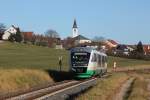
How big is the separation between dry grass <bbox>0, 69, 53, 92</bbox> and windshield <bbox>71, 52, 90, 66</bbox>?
9.90ft

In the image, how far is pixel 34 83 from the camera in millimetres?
38594

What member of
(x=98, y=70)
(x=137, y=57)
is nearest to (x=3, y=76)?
(x=98, y=70)

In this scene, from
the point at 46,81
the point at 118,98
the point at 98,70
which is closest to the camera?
the point at 118,98

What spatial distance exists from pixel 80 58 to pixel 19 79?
9.69 meters

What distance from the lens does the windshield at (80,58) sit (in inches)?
1758

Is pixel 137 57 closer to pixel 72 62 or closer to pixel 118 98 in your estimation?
pixel 72 62

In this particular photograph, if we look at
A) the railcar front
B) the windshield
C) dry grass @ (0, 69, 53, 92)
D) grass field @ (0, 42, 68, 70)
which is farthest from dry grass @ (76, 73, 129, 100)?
grass field @ (0, 42, 68, 70)

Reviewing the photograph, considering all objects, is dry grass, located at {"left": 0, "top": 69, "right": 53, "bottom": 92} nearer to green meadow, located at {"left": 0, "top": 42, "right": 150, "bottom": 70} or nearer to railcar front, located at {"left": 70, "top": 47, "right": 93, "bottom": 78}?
railcar front, located at {"left": 70, "top": 47, "right": 93, "bottom": 78}

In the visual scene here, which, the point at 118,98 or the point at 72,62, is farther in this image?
the point at 72,62

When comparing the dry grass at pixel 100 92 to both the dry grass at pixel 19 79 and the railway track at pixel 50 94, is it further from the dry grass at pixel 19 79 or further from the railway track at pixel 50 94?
the dry grass at pixel 19 79

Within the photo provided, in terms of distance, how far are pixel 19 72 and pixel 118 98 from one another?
48.1ft

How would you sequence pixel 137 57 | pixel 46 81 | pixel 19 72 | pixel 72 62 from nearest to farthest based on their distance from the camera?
pixel 19 72
pixel 46 81
pixel 72 62
pixel 137 57

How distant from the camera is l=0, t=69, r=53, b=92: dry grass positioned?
33312 mm

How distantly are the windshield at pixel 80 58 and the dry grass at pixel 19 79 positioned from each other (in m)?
3.02
